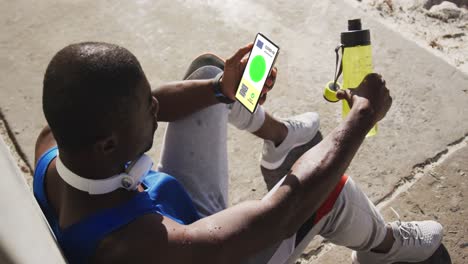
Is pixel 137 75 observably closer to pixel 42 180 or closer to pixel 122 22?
pixel 42 180

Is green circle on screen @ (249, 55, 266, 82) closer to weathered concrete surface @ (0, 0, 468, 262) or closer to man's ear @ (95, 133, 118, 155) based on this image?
man's ear @ (95, 133, 118, 155)

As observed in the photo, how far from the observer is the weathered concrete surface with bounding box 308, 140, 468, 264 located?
2211 millimetres

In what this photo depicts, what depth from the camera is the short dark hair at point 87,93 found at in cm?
121

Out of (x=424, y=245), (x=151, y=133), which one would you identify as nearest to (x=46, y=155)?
(x=151, y=133)

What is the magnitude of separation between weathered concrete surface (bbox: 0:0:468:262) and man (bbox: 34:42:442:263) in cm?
68

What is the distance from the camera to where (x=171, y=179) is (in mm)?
1634

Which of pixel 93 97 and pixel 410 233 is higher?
pixel 93 97

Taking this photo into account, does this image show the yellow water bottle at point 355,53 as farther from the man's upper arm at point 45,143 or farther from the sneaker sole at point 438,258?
the man's upper arm at point 45,143

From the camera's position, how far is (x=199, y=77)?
2033 millimetres

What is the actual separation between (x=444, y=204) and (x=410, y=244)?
0.43 metres

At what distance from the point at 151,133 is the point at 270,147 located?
3.79 feet

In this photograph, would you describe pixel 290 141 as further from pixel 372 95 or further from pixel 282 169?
pixel 372 95

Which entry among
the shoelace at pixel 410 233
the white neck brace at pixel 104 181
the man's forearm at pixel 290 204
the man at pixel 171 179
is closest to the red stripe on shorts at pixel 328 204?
the man at pixel 171 179

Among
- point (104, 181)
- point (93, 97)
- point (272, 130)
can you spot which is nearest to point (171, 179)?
point (104, 181)
